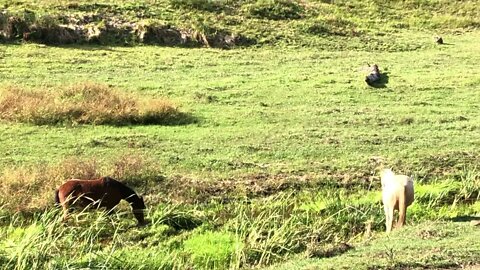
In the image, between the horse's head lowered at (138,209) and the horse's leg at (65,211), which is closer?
the horse's leg at (65,211)

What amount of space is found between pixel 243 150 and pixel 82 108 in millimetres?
4744

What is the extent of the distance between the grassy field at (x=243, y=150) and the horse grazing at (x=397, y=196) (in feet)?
1.79

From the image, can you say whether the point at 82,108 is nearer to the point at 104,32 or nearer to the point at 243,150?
the point at 243,150

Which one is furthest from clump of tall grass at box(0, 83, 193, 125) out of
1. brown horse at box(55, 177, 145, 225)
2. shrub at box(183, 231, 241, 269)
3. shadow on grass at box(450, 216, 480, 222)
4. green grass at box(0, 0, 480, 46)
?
green grass at box(0, 0, 480, 46)

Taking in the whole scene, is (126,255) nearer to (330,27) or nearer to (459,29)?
(330,27)

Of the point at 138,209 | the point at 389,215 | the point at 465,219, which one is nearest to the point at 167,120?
the point at 138,209

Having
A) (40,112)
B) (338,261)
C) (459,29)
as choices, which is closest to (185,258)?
(338,261)

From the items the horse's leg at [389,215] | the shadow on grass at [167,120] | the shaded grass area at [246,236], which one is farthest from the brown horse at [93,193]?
the shadow on grass at [167,120]

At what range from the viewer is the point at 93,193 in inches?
448

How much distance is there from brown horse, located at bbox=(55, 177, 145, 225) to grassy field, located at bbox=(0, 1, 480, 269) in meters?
0.26

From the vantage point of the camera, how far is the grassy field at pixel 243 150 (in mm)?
10203

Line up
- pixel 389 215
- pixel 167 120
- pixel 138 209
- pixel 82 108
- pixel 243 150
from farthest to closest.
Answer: pixel 167 120 < pixel 82 108 < pixel 243 150 < pixel 138 209 < pixel 389 215

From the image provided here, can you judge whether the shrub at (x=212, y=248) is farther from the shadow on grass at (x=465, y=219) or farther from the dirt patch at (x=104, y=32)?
the dirt patch at (x=104, y=32)

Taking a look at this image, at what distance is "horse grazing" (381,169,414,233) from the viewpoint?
11.2 meters
